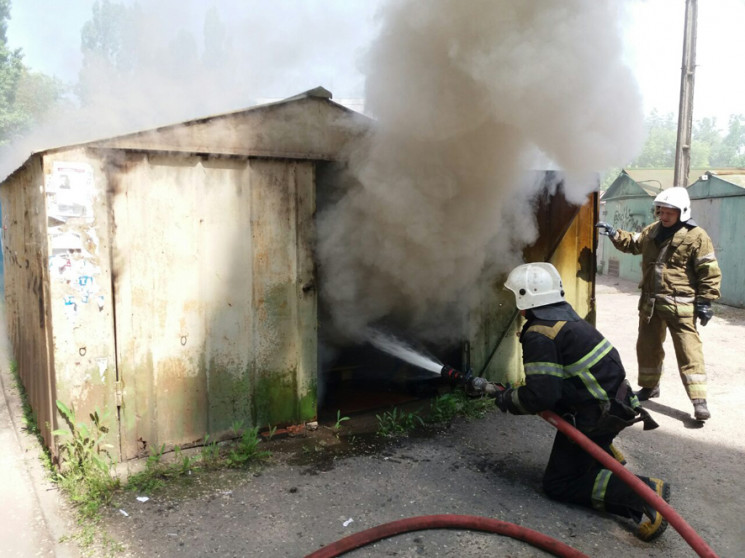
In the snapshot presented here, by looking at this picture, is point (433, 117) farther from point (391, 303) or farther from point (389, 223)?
point (391, 303)

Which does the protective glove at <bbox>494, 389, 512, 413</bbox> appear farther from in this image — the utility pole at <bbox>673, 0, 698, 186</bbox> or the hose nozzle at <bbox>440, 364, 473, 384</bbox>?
the utility pole at <bbox>673, 0, 698, 186</bbox>

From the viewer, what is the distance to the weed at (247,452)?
4.04m

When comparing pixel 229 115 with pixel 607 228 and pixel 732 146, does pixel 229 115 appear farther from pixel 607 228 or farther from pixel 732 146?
pixel 732 146

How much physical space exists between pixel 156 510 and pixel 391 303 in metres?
2.70

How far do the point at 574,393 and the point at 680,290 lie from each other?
8.05ft

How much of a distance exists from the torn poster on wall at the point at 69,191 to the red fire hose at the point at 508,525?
2.48 m

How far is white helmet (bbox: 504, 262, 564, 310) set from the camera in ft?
11.7

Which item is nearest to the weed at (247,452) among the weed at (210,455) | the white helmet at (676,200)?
the weed at (210,455)

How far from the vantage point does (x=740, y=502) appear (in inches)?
145

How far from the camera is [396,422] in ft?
15.8

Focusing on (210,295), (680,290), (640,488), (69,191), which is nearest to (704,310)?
(680,290)

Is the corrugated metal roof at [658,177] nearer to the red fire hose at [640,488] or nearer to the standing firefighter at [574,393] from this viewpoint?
the standing firefighter at [574,393]

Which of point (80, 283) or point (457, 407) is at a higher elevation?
point (80, 283)

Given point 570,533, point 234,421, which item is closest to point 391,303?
point 234,421
